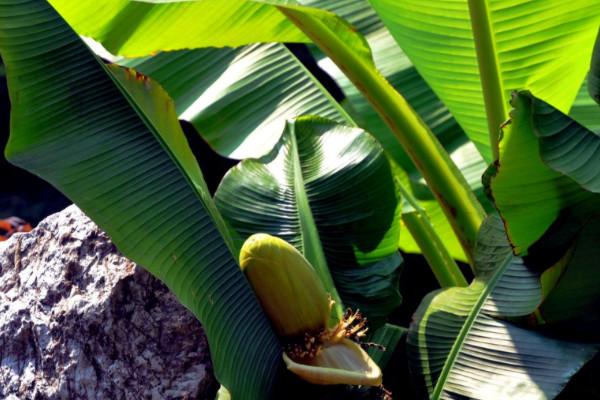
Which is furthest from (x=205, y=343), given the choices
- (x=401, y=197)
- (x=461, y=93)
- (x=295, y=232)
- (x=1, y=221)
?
(x=1, y=221)

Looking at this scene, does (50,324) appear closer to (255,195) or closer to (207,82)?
(255,195)

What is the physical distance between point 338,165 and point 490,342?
454 mm

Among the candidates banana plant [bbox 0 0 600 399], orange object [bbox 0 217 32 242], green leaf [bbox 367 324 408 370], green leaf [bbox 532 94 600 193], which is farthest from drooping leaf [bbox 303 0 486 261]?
orange object [bbox 0 217 32 242]

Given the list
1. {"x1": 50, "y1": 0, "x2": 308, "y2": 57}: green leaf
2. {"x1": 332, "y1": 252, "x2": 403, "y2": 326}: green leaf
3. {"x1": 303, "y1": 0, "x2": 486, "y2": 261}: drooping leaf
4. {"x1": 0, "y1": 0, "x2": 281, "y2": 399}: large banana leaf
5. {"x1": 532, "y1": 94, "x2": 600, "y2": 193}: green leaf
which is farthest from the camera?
{"x1": 303, "y1": 0, "x2": 486, "y2": 261}: drooping leaf

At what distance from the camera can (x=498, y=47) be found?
1.60 meters

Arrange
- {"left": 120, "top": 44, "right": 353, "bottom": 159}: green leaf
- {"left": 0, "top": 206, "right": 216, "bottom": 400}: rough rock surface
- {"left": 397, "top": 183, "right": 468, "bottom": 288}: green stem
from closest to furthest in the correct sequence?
1. {"left": 0, "top": 206, "right": 216, "bottom": 400}: rough rock surface
2. {"left": 397, "top": 183, "right": 468, "bottom": 288}: green stem
3. {"left": 120, "top": 44, "right": 353, "bottom": 159}: green leaf

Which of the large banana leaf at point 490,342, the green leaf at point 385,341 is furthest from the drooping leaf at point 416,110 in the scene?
the large banana leaf at point 490,342

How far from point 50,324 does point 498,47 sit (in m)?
0.95

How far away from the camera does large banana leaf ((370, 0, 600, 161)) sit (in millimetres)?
1559

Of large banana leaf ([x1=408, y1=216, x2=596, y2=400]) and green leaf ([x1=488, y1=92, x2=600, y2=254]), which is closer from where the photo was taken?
green leaf ([x1=488, y1=92, x2=600, y2=254])

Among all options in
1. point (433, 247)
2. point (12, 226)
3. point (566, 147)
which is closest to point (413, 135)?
point (433, 247)

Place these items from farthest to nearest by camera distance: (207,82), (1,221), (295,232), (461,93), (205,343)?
(1,221) → (207,82) → (461,93) → (295,232) → (205,343)

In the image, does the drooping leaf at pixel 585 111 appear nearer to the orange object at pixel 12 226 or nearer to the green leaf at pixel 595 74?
the green leaf at pixel 595 74

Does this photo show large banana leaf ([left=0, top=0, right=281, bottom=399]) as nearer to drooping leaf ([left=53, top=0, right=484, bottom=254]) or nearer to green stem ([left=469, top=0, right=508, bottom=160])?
drooping leaf ([left=53, top=0, right=484, bottom=254])
